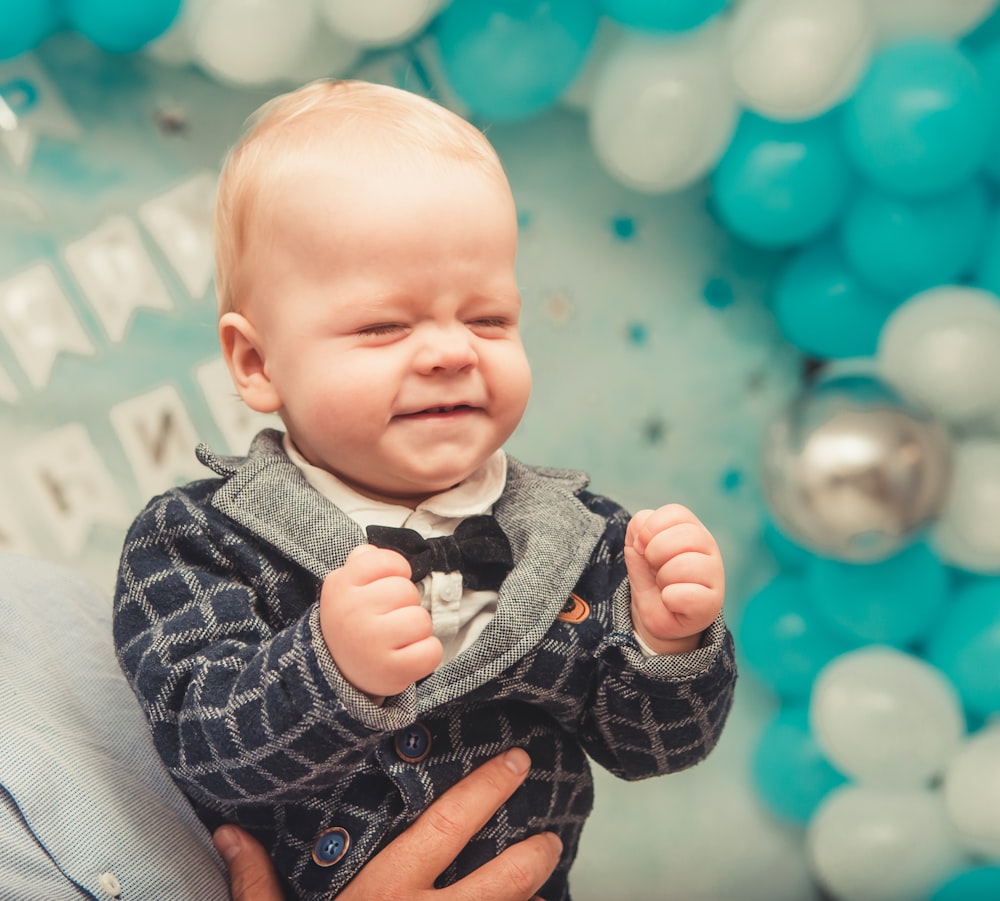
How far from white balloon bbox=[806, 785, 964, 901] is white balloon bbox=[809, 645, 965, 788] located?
36mm

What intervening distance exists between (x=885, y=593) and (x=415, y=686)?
3.80 ft

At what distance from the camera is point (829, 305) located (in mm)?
1888

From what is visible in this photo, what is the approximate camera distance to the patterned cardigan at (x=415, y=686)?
0.95 meters

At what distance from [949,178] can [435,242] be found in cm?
103

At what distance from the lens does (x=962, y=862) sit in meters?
1.91

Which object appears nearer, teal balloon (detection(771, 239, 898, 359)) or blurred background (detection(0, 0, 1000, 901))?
blurred background (detection(0, 0, 1000, 901))

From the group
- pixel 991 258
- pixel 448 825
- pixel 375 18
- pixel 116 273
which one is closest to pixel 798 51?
pixel 991 258

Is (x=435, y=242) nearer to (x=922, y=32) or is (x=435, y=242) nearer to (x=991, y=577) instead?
(x=922, y=32)

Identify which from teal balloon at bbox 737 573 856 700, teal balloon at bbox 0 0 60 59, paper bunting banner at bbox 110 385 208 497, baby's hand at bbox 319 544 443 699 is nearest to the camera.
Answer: baby's hand at bbox 319 544 443 699

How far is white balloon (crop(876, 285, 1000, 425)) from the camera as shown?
173 centimetres

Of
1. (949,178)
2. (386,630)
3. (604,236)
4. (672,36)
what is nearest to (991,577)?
(949,178)

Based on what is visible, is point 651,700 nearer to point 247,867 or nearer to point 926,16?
point 247,867

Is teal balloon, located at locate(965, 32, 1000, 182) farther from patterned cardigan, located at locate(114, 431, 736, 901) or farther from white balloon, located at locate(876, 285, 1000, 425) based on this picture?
patterned cardigan, located at locate(114, 431, 736, 901)

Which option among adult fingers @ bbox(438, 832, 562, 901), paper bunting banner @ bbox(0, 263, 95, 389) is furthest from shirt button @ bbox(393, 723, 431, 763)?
paper bunting banner @ bbox(0, 263, 95, 389)
